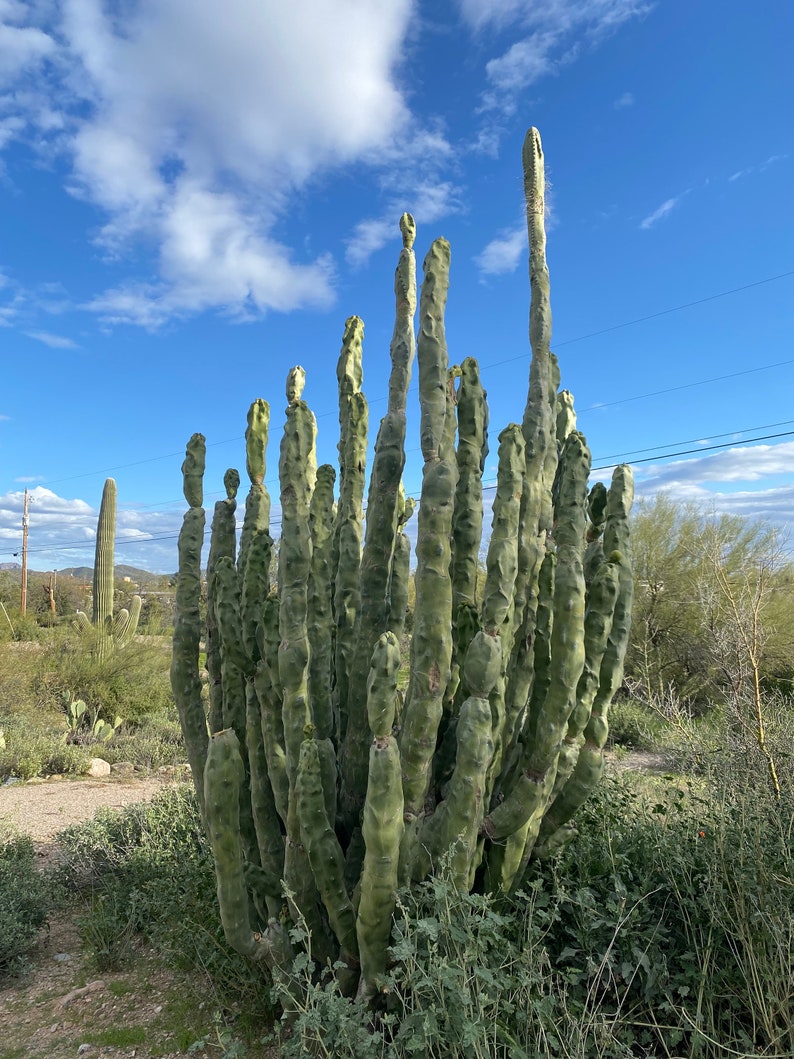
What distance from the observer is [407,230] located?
458 centimetres

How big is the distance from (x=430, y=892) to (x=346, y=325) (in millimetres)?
3318

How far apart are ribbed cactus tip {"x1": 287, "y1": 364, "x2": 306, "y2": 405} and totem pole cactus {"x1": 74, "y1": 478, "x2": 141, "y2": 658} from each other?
12.1 m

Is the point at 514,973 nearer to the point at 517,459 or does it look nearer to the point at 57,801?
the point at 517,459

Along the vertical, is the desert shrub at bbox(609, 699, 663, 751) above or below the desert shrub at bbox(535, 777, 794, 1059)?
below

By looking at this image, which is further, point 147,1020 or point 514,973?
point 147,1020

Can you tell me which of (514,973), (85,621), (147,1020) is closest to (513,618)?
(514,973)

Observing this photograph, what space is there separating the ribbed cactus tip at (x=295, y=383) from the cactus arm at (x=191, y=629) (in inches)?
29.5

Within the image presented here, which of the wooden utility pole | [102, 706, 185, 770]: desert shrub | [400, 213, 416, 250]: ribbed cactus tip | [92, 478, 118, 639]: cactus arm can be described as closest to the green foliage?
[102, 706, 185, 770]: desert shrub

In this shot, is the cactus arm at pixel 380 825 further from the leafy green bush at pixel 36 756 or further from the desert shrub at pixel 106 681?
the desert shrub at pixel 106 681

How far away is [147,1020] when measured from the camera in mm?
3543

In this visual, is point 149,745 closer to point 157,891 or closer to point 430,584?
point 157,891

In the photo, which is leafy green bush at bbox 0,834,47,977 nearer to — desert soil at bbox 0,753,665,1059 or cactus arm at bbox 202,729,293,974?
desert soil at bbox 0,753,665,1059

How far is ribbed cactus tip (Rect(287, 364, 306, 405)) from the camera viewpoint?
4012 millimetres

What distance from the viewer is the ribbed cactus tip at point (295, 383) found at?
4.01 metres
